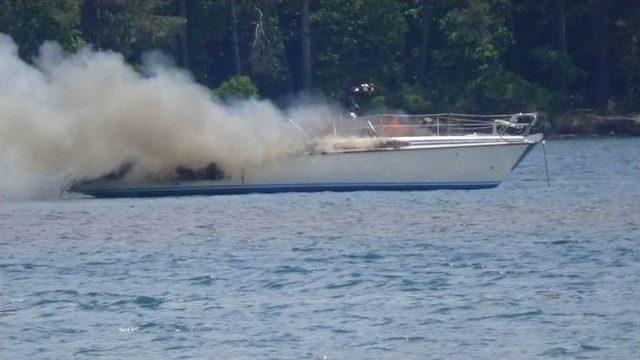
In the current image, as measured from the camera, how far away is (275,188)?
140 feet

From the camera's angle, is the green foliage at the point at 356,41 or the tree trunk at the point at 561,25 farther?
the tree trunk at the point at 561,25

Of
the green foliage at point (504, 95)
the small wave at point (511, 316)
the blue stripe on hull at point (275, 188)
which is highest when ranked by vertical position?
the green foliage at point (504, 95)

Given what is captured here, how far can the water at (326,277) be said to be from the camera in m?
20.3

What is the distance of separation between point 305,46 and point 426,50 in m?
7.51

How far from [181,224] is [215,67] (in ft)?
163

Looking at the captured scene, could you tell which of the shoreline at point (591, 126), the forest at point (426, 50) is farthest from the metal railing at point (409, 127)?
the shoreline at point (591, 126)

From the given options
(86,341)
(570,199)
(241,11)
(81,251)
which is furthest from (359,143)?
(241,11)

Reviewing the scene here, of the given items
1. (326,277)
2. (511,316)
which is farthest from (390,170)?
(511,316)

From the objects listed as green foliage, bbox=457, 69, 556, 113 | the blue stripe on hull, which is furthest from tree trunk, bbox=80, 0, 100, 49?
the blue stripe on hull

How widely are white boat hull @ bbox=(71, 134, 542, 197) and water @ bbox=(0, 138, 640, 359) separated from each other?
1.10 metres

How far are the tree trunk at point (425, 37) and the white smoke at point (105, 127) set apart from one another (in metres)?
39.9

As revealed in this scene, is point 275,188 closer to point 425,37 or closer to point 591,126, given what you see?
point 591,126

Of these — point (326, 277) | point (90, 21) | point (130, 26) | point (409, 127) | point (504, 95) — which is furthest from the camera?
point (504, 95)

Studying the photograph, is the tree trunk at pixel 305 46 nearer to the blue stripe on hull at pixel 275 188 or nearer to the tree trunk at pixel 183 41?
the tree trunk at pixel 183 41
